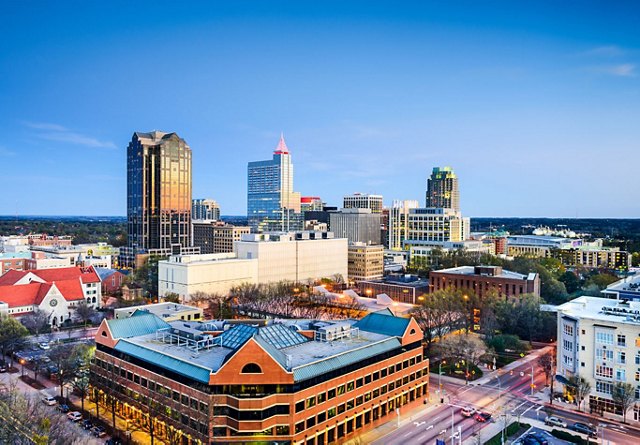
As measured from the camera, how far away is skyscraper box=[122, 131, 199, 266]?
187 m

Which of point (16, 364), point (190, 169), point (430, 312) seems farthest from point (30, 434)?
point (190, 169)

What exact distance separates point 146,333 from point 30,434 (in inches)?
835

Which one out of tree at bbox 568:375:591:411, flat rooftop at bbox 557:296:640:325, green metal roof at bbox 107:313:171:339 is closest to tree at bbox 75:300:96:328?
green metal roof at bbox 107:313:171:339

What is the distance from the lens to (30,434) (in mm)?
41688

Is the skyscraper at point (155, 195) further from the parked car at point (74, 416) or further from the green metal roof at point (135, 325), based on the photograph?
the parked car at point (74, 416)

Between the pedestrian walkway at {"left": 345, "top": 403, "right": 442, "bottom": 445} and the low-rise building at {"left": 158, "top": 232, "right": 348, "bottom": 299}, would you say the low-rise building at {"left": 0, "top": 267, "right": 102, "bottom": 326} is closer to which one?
the low-rise building at {"left": 158, "top": 232, "right": 348, "bottom": 299}

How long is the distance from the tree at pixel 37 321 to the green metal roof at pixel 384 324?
6413cm

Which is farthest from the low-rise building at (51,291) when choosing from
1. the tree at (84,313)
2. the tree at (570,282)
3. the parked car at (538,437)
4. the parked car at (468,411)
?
the tree at (570,282)

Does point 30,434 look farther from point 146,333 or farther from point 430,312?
point 430,312

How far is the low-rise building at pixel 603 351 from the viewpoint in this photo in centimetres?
5894

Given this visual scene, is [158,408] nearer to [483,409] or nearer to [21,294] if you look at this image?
[483,409]

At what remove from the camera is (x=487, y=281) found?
374ft

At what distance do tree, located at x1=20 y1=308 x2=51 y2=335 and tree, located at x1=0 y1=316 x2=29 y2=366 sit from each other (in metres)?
15.0

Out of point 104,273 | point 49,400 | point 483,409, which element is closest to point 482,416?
point 483,409
